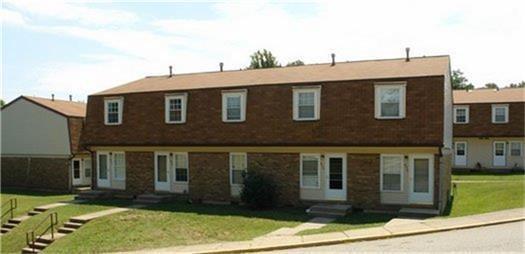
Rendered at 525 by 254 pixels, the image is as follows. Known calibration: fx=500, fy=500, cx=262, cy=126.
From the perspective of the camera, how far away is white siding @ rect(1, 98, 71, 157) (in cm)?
3325

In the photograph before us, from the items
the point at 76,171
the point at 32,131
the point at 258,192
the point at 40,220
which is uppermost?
the point at 32,131

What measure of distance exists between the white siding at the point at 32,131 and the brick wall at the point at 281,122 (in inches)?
254

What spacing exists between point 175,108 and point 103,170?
6.16 metres

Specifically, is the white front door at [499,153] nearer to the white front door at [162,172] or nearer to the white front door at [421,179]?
the white front door at [421,179]

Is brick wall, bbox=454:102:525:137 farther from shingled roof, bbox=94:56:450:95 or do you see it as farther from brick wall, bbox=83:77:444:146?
brick wall, bbox=83:77:444:146

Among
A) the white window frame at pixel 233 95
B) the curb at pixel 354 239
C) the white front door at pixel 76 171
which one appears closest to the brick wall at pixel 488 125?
the white window frame at pixel 233 95

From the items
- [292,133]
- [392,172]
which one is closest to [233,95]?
[292,133]

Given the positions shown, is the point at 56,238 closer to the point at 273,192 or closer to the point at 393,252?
the point at 273,192

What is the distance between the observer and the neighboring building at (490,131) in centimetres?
3775

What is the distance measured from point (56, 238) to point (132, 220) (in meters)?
2.90

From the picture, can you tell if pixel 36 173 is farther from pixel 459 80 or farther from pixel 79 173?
pixel 459 80

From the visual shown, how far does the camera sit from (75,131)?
33.4m

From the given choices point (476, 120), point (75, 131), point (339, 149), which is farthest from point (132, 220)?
point (476, 120)

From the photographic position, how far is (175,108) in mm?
25234
